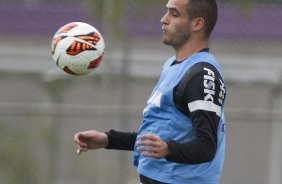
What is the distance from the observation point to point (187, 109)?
13.5 ft

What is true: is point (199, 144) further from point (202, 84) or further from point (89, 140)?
point (89, 140)

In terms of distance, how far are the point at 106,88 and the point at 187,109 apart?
3198mm

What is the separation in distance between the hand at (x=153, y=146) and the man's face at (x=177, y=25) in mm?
710

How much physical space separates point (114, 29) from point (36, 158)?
1.38 meters

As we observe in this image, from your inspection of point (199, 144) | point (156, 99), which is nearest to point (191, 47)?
point (156, 99)

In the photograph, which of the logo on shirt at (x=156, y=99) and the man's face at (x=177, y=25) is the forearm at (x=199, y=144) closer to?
the logo on shirt at (x=156, y=99)

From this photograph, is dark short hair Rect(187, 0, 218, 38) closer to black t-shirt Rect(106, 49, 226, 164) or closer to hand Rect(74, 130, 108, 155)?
black t-shirt Rect(106, 49, 226, 164)

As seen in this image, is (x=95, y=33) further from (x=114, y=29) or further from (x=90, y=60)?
(x=114, y=29)

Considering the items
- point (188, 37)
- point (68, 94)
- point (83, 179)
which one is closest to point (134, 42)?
point (68, 94)

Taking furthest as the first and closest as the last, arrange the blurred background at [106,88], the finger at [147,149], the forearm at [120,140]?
the blurred background at [106,88], the forearm at [120,140], the finger at [147,149]

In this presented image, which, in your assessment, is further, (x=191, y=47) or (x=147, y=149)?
(x=191, y=47)

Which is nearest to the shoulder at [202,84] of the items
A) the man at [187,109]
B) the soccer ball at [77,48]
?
the man at [187,109]

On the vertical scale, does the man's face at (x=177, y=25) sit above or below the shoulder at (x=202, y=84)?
above

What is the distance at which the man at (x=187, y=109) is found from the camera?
3.95 metres
